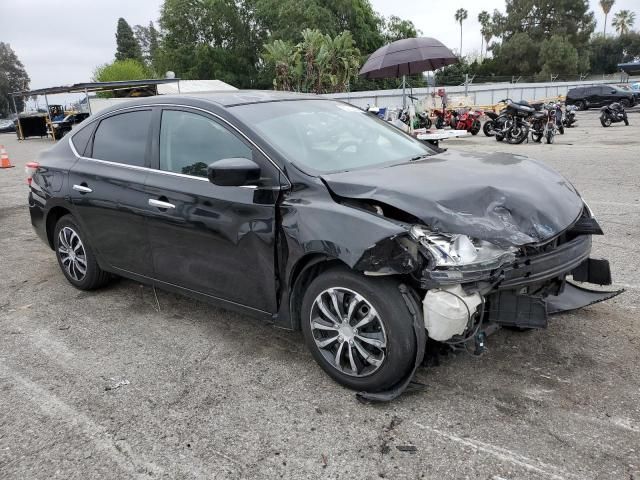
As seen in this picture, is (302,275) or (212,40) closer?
(302,275)

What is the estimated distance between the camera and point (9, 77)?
9694 centimetres

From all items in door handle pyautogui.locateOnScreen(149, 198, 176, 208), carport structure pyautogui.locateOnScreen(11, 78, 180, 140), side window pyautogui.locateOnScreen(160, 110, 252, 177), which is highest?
carport structure pyautogui.locateOnScreen(11, 78, 180, 140)

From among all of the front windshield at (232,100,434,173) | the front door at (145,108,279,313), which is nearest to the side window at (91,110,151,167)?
the front door at (145,108,279,313)

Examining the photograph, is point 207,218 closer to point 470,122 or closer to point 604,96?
point 470,122

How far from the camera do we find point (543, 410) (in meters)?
2.85

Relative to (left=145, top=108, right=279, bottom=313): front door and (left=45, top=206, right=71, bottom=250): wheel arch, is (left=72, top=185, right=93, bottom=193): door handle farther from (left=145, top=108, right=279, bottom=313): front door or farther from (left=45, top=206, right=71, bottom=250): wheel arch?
(left=145, top=108, right=279, bottom=313): front door

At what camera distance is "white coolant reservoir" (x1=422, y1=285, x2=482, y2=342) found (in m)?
2.69

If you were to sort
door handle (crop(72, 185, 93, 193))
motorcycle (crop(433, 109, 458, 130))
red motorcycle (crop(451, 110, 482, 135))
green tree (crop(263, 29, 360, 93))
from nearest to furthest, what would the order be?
door handle (crop(72, 185, 93, 193)), red motorcycle (crop(451, 110, 482, 135)), motorcycle (crop(433, 109, 458, 130)), green tree (crop(263, 29, 360, 93))

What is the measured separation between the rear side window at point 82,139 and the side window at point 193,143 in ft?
3.58

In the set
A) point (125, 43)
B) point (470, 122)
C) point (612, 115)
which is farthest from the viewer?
point (125, 43)

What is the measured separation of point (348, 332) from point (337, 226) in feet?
1.93

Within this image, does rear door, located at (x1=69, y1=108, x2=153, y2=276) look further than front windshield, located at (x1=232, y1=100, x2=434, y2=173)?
Yes

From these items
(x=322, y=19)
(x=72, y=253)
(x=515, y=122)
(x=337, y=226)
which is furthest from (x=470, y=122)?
(x=322, y=19)

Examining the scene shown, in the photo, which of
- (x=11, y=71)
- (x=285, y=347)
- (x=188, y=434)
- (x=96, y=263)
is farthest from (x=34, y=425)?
(x=11, y=71)
